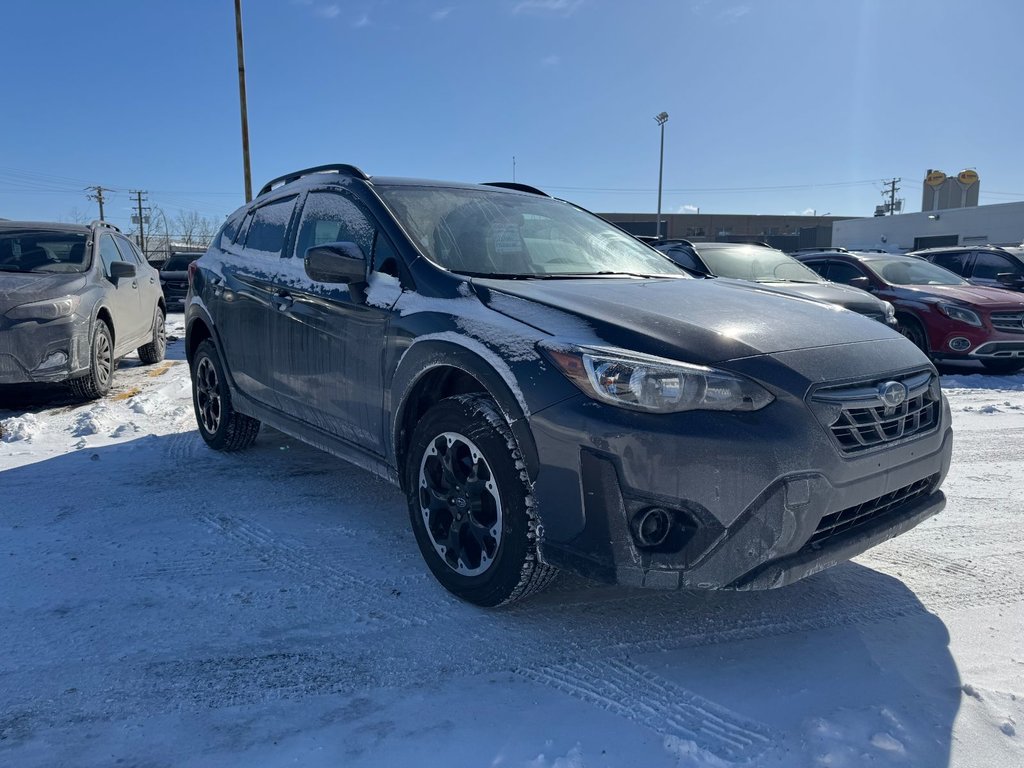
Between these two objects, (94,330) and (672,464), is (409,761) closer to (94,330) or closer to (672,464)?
(672,464)

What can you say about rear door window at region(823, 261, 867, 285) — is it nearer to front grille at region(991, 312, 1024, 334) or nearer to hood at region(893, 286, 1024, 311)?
hood at region(893, 286, 1024, 311)

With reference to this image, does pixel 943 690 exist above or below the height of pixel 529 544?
below

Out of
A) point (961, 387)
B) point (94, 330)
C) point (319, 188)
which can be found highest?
point (319, 188)

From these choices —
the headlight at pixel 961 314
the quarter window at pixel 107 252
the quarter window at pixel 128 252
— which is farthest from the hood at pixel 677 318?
the quarter window at pixel 128 252

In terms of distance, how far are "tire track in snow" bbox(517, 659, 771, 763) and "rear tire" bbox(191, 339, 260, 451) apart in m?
3.28

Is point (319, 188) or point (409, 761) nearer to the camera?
point (409, 761)

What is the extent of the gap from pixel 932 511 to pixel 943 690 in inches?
27.6

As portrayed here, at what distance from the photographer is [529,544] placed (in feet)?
8.30

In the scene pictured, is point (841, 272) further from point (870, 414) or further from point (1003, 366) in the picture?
point (870, 414)

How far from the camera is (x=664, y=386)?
231 centimetres

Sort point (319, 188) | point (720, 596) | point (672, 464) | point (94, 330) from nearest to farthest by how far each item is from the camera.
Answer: point (672, 464) → point (720, 596) → point (319, 188) → point (94, 330)

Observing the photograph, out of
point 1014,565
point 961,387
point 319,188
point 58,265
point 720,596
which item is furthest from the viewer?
point 961,387

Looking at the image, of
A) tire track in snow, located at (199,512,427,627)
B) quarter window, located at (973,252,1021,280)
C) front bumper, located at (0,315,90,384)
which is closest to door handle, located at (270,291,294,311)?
tire track in snow, located at (199,512,427,627)

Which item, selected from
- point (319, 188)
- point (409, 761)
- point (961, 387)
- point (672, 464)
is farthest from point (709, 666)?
point (961, 387)
